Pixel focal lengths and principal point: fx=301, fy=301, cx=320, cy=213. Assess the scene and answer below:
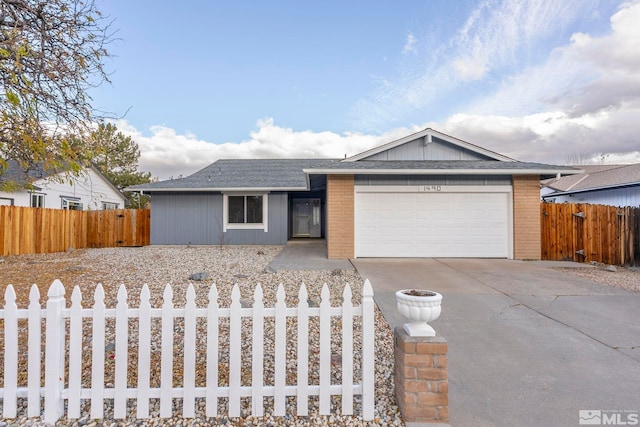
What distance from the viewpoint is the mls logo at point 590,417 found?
6.88 ft

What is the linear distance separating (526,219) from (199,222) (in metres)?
12.2

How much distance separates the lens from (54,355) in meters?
2.11

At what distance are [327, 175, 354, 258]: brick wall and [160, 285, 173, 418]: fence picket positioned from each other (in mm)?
7078

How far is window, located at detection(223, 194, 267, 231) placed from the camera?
13195 mm

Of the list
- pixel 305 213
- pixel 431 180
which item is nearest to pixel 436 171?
pixel 431 180

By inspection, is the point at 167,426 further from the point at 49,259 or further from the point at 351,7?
the point at 49,259

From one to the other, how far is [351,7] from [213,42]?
175 inches

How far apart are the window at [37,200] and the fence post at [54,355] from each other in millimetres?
18059

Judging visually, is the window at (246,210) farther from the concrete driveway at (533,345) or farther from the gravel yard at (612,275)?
the gravel yard at (612,275)

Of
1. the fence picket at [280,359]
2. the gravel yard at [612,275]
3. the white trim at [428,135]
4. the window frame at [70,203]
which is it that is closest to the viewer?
the fence picket at [280,359]

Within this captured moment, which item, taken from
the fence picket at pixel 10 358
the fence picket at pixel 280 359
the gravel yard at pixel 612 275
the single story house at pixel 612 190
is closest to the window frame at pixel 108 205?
the fence picket at pixel 10 358

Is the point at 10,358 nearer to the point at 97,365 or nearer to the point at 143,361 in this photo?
the point at 97,365

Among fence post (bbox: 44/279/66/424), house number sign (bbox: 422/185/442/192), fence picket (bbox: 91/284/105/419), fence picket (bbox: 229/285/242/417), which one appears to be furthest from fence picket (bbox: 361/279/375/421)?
house number sign (bbox: 422/185/442/192)

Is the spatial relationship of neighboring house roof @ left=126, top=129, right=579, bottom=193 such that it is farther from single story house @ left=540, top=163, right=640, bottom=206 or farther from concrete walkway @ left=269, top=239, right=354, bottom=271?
single story house @ left=540, top=163, right=640, bottom=206
